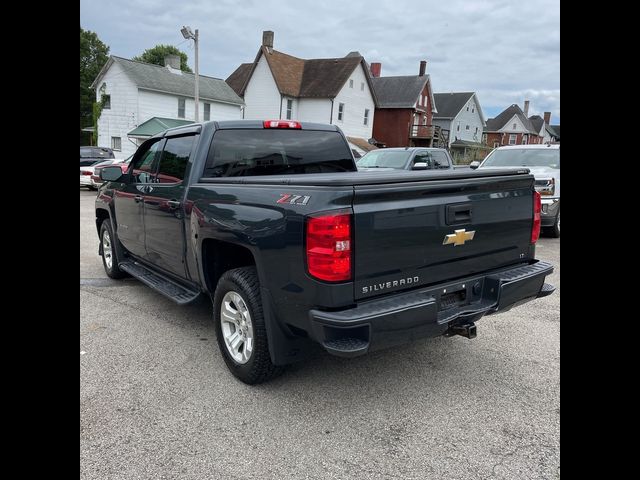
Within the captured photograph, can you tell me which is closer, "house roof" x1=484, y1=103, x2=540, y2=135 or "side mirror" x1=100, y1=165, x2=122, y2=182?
"side mirror" x1=100, y1=165, x2=122, y2=182

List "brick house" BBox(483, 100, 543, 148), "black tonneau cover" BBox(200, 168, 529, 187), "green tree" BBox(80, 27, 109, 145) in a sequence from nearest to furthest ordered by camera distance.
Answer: "black tonneau cover" BBox(200, 168, 529, 187)
"green tree" BBox(80, 27, 109, 145)
"brick house" BBox(483, 100, 543, 148)

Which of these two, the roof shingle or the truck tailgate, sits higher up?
the roof shingle

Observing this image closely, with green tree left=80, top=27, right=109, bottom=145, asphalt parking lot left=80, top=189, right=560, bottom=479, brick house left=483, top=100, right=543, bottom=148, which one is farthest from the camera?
brick house left=483, top=100, right=543, bottom=148

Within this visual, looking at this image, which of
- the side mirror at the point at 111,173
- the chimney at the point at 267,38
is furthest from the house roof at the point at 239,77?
the side mirror at the point at 111,173

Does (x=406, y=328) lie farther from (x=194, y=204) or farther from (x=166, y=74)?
(x=166, y=74)

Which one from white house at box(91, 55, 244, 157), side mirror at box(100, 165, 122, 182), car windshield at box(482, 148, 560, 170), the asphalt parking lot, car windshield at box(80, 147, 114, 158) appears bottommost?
the asphalt parking lot

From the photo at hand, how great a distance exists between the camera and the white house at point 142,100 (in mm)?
29609

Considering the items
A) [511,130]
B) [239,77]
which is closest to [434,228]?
[239,77]

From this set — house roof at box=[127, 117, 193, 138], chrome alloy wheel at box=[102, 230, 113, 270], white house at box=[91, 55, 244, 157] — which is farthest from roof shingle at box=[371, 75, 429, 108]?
chrome alloy wheel at box=[102, 230, 113, 270]

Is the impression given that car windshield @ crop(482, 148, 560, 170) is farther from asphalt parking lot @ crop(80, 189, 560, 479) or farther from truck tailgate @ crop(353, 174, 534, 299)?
truck tailgate @ crop(353, 174, 534, 299)

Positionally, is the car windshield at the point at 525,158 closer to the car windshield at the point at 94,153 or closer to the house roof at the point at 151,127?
the car windshield at the point at 94,153

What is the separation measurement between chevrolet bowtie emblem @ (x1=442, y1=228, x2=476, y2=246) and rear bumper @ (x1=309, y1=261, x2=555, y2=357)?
27 centimetres

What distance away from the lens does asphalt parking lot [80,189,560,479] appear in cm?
260

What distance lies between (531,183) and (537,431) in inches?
69.1
